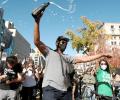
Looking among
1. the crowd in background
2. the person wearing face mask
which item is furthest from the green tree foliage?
the person wearing face mask

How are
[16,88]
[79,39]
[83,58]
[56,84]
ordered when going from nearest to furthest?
[56,84] < [83,58] < [16,88] < [79,39]

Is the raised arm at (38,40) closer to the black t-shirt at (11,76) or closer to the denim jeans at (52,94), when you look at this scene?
the denim jeans at (52,94)

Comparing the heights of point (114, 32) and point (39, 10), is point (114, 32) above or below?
above

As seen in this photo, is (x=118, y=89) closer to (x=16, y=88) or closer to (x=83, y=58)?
(x=16, y=88)

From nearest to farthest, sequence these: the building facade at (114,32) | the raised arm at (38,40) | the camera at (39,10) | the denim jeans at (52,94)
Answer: the camera at (39,10)
the raised arm at (38,40)
the denim jeans at (52,94)
the building facade at (114,32)

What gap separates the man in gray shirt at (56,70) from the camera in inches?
253

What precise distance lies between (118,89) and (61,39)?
10.3 metres

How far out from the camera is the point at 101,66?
35.1ft

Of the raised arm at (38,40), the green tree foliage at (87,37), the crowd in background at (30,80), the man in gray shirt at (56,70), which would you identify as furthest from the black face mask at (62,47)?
the green tree foliage at (87,37)

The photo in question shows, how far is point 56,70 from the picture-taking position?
650 cm

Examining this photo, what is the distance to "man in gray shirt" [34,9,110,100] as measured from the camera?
21.1 feet

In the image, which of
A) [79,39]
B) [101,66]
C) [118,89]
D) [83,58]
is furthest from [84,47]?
[83,58]

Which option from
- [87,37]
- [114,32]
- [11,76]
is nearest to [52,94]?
[11,76]

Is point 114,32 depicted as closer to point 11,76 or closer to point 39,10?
point 11,76
